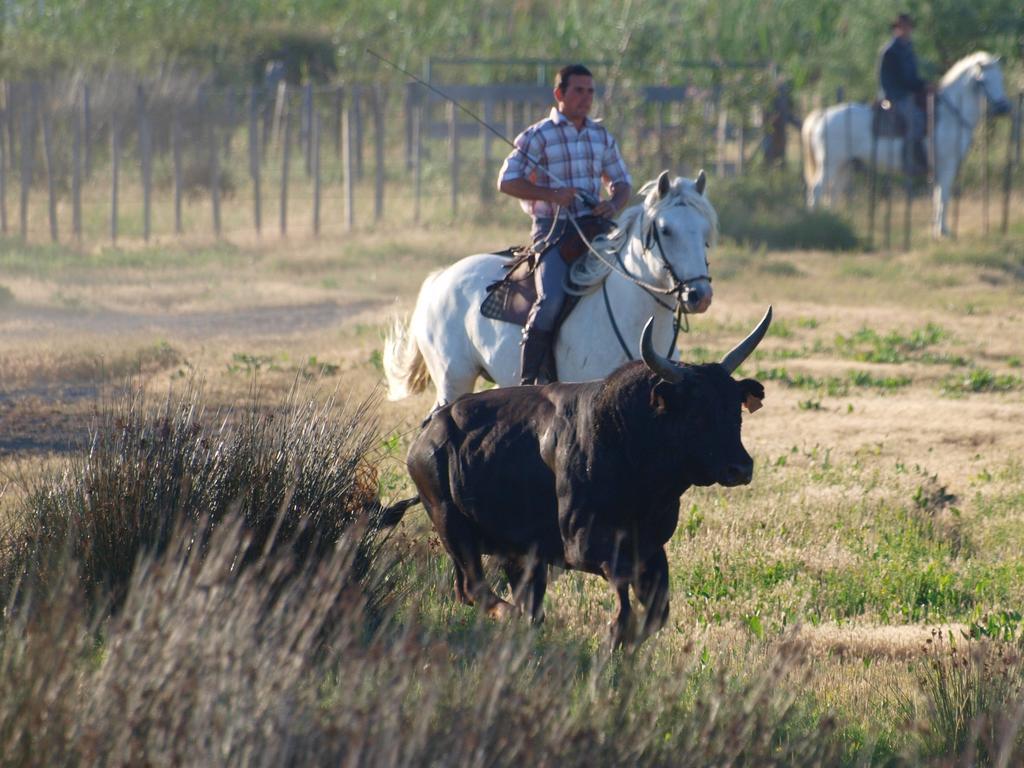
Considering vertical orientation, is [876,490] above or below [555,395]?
below

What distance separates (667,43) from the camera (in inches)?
1219

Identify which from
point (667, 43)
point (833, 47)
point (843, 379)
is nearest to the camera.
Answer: point (843, 379)

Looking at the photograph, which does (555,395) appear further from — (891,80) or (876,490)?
(891,80)

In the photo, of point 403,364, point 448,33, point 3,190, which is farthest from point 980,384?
point 448,33

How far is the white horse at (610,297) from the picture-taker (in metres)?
8.99

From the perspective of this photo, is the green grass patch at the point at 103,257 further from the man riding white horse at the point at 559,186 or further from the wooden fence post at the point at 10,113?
the man riding white horse at the point at 559,186

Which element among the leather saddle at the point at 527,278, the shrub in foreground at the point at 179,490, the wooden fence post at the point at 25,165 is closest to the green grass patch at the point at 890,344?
the leather saddle at the point at 527,278

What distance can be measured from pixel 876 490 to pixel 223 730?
6.59 metres

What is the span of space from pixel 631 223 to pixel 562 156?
610 mm

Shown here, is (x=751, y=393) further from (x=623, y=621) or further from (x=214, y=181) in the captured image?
(x=214, y=181)

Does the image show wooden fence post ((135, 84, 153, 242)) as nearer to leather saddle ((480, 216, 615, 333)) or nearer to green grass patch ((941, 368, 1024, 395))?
green grass patch ((941, 368, 1024, 395))

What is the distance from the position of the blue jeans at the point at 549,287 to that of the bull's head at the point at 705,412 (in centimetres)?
304

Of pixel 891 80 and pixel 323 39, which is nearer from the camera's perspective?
pixel 891 80

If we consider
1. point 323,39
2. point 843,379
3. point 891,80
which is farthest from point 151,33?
point 843,379
